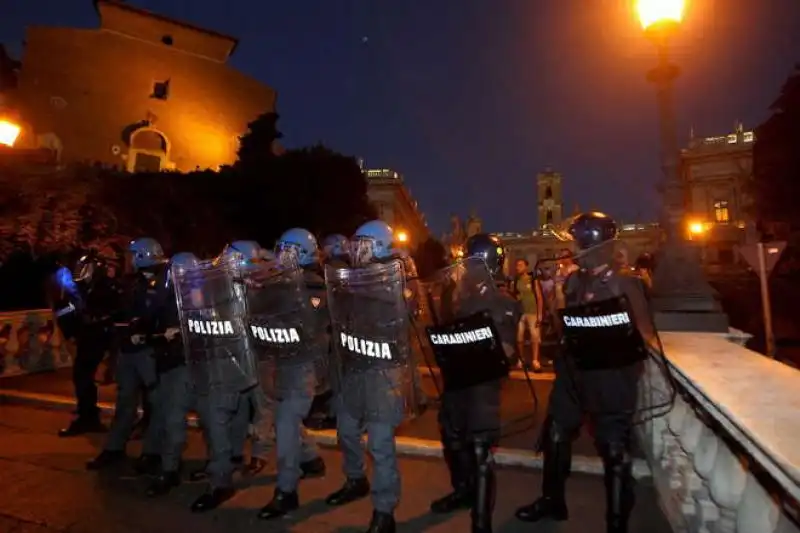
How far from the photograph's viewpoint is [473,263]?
4062mm

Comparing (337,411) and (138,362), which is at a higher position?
(138,362)

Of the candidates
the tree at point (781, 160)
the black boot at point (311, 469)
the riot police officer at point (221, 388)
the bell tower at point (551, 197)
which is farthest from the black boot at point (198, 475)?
the bell tower at point (551, 197)

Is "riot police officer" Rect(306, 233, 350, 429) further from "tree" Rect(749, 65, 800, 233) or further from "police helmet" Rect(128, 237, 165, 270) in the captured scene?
"tree" Rect(749, 65, 800, 233)

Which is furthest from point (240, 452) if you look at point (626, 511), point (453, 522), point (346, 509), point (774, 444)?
point (774, 444)

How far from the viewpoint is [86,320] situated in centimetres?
656

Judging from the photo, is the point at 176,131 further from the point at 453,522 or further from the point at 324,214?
the point at 453,522

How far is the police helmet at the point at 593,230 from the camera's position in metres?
4.02

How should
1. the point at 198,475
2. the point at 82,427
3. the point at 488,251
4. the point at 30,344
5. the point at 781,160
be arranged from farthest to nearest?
1. the point at 781,160
2. the point at 30,344
3. the point at 82,427
4. the point at 198,475
5. the point at 488,251

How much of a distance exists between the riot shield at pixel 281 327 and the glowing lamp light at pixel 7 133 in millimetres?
3681

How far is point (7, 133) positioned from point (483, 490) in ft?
20.1

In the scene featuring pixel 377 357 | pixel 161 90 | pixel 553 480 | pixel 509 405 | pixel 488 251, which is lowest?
pixel 509 405

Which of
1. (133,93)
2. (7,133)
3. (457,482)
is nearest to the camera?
(457,482)

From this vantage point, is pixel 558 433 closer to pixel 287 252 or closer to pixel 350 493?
pixel 350 493

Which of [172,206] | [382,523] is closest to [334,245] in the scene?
[382,523]
